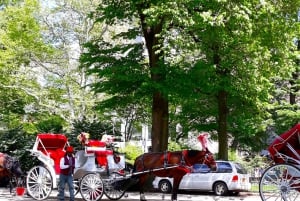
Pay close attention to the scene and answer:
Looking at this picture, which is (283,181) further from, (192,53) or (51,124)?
(51,124)

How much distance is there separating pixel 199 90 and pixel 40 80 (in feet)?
51.8

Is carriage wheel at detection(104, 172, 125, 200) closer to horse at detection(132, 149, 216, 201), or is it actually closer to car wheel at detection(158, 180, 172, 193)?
horse at detection(132, 149, 216, 201)

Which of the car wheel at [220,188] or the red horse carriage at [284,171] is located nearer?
the red horse carriage at [284,171]

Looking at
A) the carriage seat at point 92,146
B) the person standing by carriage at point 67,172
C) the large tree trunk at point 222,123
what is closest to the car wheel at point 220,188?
the large tree trunk at point 222,123

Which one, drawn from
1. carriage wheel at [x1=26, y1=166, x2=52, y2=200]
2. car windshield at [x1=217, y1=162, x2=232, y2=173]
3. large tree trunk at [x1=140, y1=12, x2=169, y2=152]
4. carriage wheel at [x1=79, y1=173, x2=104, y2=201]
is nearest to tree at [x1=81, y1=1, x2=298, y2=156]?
large tree trunk at [x1=140, y1=12, x2=169, y2=152]

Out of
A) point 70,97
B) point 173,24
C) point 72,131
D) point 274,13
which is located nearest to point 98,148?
point 173,24

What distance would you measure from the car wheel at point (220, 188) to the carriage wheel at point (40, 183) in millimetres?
9585

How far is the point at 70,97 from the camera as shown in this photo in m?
35.5

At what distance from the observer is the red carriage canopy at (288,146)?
44.4ft

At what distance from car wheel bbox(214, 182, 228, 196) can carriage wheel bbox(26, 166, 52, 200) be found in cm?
959

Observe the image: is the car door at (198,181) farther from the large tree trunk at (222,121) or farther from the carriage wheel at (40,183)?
the carriage wheel at (40,183)

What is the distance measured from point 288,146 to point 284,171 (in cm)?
78

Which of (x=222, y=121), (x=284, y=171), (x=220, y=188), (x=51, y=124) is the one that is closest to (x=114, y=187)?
(x=284, y=171)

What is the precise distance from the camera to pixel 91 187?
17.5m
